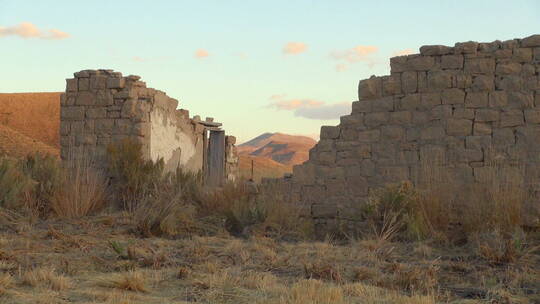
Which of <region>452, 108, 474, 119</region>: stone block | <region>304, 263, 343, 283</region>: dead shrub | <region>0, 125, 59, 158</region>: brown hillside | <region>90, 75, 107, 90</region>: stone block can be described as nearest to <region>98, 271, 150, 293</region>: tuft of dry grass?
<region>304, 263, 343, 283</region>: dead shrub

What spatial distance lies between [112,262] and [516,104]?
18.9ft

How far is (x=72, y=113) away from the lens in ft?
36.3

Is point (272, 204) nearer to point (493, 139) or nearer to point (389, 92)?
point (389, 92)

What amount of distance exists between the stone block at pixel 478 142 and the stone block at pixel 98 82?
616 centimetres

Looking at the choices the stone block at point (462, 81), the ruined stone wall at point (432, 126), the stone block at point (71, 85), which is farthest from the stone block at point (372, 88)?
the stone block at point (71, 85)

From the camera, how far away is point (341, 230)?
8.41 meters

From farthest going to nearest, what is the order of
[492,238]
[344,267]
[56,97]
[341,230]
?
1. [56,97]
2. [341,230]
3. [492,238]
4. [344,267]

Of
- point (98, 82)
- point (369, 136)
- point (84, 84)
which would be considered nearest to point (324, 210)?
point (369, 136)

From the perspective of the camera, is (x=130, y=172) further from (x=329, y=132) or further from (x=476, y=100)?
(x=476, y=100)

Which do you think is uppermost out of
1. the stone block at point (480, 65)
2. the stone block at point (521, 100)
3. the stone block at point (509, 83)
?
the stone block at point (480, 65)

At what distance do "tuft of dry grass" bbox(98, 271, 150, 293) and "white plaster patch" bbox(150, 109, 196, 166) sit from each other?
261 inches

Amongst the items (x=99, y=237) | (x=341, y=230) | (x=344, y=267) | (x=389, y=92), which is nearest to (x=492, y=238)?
(x=344, y=267)

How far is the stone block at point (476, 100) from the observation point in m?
8.52

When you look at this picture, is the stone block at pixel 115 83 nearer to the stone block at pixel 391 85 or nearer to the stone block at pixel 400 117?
the stone block at pixel 391 85
